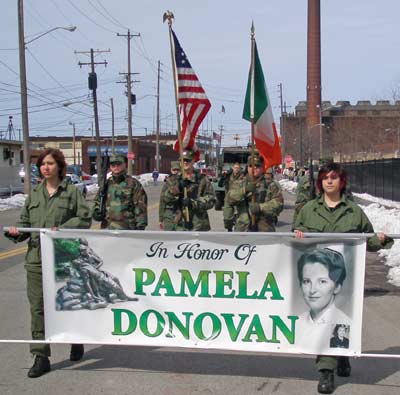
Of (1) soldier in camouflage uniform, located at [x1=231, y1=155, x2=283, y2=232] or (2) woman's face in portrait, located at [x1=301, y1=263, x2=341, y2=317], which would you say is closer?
(2) woman's face in portrait, located at [x1=301, y1=263, x2=341, y2=317]

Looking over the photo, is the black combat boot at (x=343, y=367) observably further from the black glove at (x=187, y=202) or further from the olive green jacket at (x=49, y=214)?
the black glove at (x=187, y=202)

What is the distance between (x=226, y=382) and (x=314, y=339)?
808 millimetres

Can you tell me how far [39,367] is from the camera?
5.37 meters

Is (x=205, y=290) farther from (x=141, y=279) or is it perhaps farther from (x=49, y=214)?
(x=49, y=214)

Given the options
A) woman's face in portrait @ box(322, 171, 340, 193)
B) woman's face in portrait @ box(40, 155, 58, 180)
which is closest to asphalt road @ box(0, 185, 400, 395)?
woman's face in portrait @ box(322, 171, 340, 193)

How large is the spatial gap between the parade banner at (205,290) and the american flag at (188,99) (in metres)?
3.49

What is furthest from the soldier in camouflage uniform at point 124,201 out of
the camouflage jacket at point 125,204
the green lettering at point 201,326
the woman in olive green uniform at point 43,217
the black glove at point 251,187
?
the green lettering at point 201,326

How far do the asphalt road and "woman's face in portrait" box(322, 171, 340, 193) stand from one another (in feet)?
5.02

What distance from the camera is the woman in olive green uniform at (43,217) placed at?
212 inches

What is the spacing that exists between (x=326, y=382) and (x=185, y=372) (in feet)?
3.99

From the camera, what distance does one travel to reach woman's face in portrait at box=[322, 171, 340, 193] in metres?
5.23

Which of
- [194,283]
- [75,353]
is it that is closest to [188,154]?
[75,353]

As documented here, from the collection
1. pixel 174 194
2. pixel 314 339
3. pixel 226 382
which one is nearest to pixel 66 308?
pixel 226 382

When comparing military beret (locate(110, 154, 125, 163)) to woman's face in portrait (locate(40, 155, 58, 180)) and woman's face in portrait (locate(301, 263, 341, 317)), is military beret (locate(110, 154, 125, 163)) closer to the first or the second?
woman's face in portrait (locate(40, 155, 58, 180))
